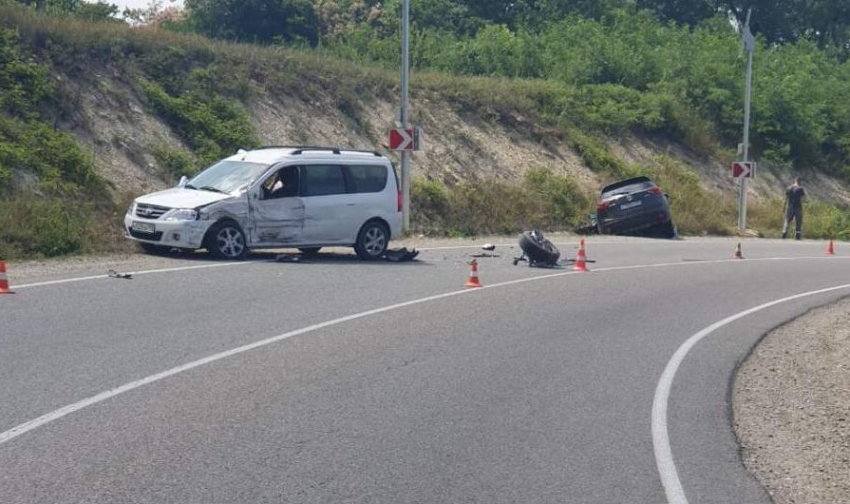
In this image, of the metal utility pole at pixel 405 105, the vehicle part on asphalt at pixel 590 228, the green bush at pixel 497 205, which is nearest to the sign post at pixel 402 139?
the metal utility pole at pixel 405 105

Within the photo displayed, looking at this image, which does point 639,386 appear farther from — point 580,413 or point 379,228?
point 379,228

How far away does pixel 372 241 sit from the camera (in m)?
22.2

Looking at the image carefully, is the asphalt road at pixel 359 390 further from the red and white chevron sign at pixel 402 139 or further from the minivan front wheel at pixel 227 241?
the red and white chevron sign at pixel 402 139

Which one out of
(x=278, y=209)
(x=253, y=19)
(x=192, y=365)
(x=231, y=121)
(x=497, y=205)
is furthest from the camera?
(x=253, y=19)

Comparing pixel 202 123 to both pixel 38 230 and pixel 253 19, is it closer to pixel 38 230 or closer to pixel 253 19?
pixel 38 230

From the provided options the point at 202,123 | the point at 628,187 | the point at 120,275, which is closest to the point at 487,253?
the point at 202,123

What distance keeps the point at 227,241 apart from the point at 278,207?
1208 mm

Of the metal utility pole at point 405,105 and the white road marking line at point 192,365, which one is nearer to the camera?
the white road marking line at point 192,365

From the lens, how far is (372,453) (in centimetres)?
837

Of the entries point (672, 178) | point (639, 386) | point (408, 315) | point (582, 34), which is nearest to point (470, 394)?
point (639, 386)

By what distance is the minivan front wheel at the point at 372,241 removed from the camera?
2203 centimetres

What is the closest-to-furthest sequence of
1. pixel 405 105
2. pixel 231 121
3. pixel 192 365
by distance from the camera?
1. pixel 192 365
2. pixel 405 105
3. pixel 231 121

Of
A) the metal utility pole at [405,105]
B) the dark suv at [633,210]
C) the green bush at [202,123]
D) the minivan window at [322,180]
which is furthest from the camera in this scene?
the dark suv at [633,210]

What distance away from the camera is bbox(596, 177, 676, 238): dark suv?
110 ft
